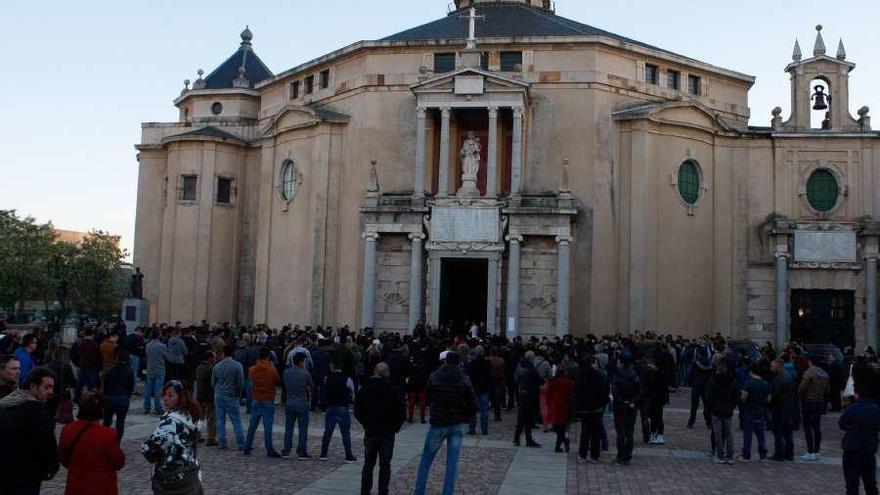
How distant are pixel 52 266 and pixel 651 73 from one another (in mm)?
45604

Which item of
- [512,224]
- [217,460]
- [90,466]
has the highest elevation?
[512,224]

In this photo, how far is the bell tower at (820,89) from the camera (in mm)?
38000

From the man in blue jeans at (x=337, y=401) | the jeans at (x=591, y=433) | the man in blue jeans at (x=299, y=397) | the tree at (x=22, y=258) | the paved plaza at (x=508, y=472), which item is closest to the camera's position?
the paved plaza at (x=508, y=472)

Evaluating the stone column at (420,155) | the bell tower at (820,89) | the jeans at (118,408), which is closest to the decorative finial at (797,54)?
the bell tower at (820,89)

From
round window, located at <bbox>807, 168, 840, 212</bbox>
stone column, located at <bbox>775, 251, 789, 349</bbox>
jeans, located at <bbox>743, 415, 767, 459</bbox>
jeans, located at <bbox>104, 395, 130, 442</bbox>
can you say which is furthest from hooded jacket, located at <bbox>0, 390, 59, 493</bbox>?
round window, located at <bbox>807, 168, 840, 212</bbox>

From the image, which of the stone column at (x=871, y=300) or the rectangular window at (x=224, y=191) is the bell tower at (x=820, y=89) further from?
the rectangular window at (x=224, y=191)

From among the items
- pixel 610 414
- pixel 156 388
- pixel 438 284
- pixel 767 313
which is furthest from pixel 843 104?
pixel 156 388

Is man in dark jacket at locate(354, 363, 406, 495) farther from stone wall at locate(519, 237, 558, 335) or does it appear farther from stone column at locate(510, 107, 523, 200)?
stone column at locate(510, 107, 523, 200)

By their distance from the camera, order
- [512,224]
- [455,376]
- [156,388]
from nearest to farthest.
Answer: [455,376]
[156,388]
[512,224]

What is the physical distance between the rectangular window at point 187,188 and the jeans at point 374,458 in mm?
34121

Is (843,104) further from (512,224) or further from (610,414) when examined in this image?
(610,414)

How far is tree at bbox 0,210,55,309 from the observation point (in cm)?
5775

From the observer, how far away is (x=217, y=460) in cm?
1429

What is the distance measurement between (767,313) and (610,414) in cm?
1850
